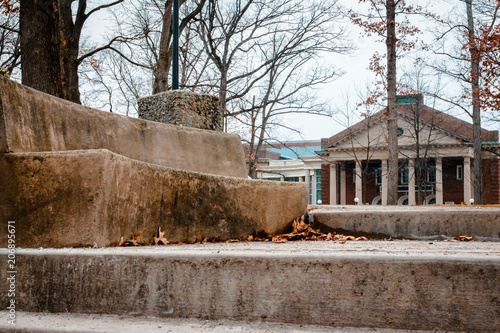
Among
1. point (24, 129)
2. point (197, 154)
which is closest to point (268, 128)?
point (197, 154)

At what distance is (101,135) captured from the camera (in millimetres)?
3205

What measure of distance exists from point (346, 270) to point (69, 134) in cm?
219

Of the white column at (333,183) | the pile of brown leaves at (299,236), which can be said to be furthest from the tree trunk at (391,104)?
the white column at (333,183)

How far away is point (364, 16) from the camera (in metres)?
13.4

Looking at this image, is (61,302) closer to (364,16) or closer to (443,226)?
(443,226)

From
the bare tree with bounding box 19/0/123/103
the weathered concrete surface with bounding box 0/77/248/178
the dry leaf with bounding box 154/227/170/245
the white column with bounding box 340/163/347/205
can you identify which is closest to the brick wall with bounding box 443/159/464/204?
the white column with bounding box 340/163/347/205

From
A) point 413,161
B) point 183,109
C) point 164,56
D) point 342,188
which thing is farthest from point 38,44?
point 342,188

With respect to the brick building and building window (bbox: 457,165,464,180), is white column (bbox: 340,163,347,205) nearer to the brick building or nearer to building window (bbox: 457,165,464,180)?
the brick building

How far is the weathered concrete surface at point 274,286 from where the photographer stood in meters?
1.49

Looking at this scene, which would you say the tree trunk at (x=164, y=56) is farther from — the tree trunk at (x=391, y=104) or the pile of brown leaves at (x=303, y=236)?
the pile of brown leaves at (x=303, y=236)

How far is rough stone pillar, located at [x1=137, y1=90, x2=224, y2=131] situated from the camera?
4535mm

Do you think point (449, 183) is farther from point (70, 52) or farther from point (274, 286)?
point (274, 286)

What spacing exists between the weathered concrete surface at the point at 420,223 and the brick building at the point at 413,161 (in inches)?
1168

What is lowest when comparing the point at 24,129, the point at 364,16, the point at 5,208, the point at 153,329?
the point at 153,329
